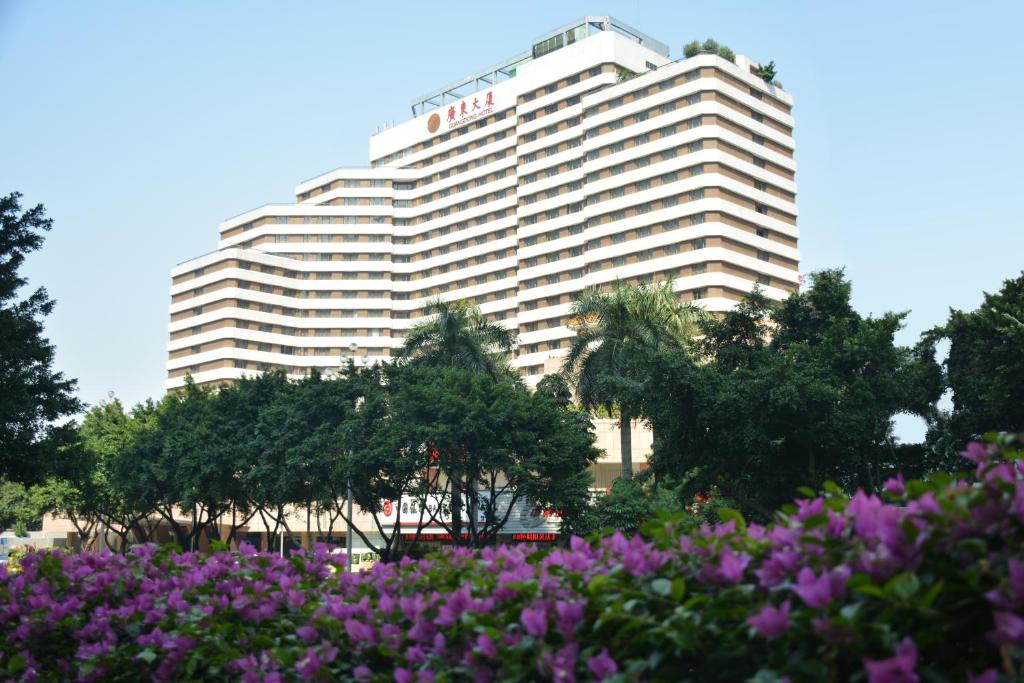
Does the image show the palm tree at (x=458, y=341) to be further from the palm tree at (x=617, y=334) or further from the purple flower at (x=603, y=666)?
the purple flower at (x=603, y=666)

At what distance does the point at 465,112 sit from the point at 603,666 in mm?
117154

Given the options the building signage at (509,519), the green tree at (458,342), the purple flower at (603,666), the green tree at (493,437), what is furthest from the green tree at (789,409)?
the purple flower at (603,666)

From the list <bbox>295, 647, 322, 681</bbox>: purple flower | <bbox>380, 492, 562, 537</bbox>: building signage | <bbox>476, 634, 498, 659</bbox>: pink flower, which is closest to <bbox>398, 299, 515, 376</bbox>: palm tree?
<bbox>380, 492, 562, 537</bbox>: building signage

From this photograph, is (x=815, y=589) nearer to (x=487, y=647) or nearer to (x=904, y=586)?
(x=904, y=586)

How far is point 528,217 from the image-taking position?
108000mm

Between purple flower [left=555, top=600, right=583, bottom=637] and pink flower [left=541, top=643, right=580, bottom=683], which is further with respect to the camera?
purple flower [left=555, top=600, right=583, bottom=637]

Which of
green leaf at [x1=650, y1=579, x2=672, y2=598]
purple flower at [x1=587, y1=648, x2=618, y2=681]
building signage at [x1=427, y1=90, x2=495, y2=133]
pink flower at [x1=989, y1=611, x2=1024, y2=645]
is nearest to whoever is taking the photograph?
pink flower at [x1=989, y1=611, x2=1024, y2=645]

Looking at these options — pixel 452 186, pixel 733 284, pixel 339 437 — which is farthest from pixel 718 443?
pixel 452 186

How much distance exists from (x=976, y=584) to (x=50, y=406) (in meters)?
33.5

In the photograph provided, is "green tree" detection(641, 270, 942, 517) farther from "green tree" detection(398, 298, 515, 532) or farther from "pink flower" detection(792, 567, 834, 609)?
"pink flower" detection(792, 567, 834, 609)

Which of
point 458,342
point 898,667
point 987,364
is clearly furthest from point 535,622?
point 458,342

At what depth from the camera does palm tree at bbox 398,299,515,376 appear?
152 ft

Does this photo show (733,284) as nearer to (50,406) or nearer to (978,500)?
(50,406)

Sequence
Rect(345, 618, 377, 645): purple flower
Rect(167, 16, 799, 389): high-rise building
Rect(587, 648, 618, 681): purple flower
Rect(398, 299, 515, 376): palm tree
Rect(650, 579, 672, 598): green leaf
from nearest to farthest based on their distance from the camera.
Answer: Rect(587, 648, 618, 681): purple flower
Rect(650, 579, 672, 598): green leaf
Rect(345, 618, 377, 645): purple flower
Rect(398, 299, 515, 376): palm tree
Rect(167, 16, 799, 389): high-rise building
